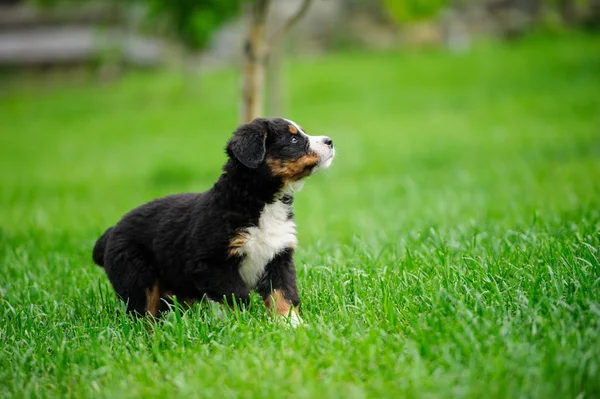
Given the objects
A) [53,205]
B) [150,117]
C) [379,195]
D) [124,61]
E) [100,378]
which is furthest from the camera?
[124,61]

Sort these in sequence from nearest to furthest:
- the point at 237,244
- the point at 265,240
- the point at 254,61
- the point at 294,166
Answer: the point at 237,244
the point at 265,240
the point at 294,166
the point at 254,61

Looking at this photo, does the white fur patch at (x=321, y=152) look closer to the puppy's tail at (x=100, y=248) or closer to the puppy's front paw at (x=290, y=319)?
the puppy's front paw at (x=290, y=319)

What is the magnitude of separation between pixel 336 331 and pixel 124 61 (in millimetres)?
30631

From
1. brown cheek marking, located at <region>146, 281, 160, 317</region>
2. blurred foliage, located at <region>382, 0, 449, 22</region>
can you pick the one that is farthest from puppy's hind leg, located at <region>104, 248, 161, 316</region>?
blurred foliage, located at <region>382, 0, 449, 22</region>

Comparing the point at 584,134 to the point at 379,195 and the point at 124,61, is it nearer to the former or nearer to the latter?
the point at 379,195

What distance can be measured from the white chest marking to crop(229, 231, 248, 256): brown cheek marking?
0.5 inches

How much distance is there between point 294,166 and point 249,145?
321 millimetres

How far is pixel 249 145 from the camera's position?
389cm

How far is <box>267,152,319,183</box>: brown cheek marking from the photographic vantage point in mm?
3947

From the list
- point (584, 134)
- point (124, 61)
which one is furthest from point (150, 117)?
point (584, 134)

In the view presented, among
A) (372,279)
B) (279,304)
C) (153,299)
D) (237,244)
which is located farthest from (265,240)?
(153,299)

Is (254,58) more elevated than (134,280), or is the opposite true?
(254,58)

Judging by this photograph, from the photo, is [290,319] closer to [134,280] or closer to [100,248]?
[134,280]

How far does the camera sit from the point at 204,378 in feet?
9.19
